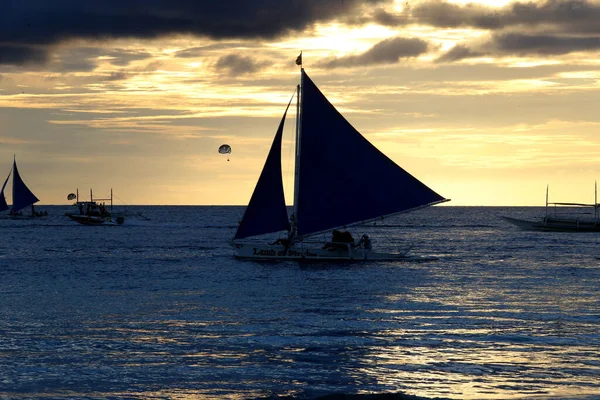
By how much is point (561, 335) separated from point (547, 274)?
90.5ft

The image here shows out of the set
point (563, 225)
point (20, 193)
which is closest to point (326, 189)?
point (563, 225)

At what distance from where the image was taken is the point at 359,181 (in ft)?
181

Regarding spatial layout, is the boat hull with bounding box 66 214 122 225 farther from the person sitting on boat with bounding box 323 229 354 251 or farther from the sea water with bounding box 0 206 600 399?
the person sitting on boat with bounding box 323 229 354 251

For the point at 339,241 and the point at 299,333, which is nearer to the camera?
the point at 299,333

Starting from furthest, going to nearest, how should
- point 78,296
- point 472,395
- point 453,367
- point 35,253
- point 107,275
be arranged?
1. point 35,253
2. point 107,275
3. point 78,296
4. point 453,367
5. point 472,395

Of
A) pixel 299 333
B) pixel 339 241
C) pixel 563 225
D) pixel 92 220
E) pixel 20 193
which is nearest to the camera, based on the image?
pixel 299 333

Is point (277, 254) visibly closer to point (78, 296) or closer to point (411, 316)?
point (78, 296)

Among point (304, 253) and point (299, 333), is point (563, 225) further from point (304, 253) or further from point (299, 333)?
point (299, 333)

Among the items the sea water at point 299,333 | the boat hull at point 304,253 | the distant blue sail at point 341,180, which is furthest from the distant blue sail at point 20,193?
the distant blue sail at point 341,180

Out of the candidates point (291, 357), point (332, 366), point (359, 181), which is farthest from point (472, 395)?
point (359, 181)

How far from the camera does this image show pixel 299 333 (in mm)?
28438

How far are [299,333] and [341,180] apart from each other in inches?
1069

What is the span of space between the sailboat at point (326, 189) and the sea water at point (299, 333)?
2504 millimetres

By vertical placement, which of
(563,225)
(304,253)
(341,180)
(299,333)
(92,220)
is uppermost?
(341,180)
